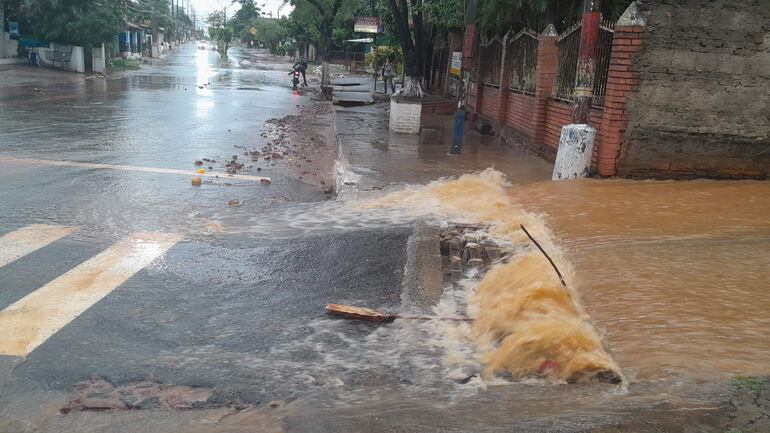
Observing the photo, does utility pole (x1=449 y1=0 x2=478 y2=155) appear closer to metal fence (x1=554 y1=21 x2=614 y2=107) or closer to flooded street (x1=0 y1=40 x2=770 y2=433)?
metal fence (x1=554 y1=21 x2=614 y2=107)

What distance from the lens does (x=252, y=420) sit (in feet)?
11.7

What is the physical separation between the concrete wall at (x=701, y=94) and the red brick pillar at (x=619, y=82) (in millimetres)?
84

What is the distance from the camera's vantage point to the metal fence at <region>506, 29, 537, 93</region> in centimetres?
1266

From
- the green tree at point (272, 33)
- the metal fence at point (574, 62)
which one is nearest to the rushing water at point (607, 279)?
the metal fence at point (574, 62)

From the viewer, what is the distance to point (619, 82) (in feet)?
27.8

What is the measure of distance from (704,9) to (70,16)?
31.6m

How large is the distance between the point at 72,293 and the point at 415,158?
23.0ft

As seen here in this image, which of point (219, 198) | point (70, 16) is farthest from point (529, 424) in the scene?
point (70, 16)

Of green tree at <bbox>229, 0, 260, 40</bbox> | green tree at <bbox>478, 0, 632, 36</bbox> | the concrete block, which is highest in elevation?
green tree at <bbox>229, 0, 260, 40</bbox>

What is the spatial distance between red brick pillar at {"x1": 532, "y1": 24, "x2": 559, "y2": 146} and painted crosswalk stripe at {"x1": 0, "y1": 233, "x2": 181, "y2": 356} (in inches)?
282

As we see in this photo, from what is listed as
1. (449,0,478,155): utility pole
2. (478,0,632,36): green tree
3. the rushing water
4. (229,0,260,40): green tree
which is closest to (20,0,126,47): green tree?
(478,0,632,36): green tree

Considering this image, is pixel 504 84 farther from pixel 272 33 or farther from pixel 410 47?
pixel 272 33

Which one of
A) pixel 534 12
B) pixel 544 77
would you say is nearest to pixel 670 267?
pixel 544 77

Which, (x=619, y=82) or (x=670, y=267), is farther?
(x=619, y=82)
